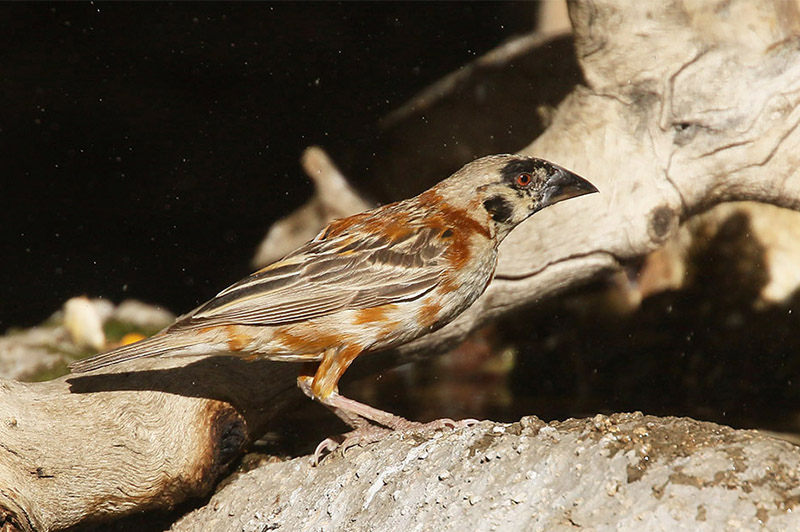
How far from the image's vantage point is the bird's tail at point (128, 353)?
167 inches

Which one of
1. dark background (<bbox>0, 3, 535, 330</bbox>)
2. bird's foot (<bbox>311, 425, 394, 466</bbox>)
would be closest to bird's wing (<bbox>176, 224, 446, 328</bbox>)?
bird's foot (<bbox>311, 425, 394, 466</bbox>)

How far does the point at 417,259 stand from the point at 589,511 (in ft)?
6.09

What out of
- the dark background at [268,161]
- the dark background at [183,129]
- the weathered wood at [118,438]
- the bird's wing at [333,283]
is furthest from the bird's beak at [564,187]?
the dark background at [183,129]

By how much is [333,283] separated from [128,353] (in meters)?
1.07

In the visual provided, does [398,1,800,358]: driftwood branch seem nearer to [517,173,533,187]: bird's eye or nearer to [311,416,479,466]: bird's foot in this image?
[517,173,533,187]: bird's eye

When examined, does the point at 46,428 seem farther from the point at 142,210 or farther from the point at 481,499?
the point at 142,210

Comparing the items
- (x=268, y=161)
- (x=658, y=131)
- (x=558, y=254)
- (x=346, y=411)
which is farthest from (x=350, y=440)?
(x=268, y=161)

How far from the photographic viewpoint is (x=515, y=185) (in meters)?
4.83

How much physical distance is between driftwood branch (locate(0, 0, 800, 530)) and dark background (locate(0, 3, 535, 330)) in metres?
2.48

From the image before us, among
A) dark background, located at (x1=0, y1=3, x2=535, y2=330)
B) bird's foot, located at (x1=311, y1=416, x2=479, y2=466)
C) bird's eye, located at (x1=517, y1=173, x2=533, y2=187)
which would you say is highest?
dark background, located at (x1=0, y1=3, x2=535, y2=330)

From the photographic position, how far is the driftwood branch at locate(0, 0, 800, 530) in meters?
4.03

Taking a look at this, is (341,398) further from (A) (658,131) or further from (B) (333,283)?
(A) (658,131)

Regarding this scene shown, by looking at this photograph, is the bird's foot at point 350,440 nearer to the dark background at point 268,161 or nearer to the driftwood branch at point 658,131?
the driftwood branch at point 658,131

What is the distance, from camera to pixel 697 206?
560 centimetres
